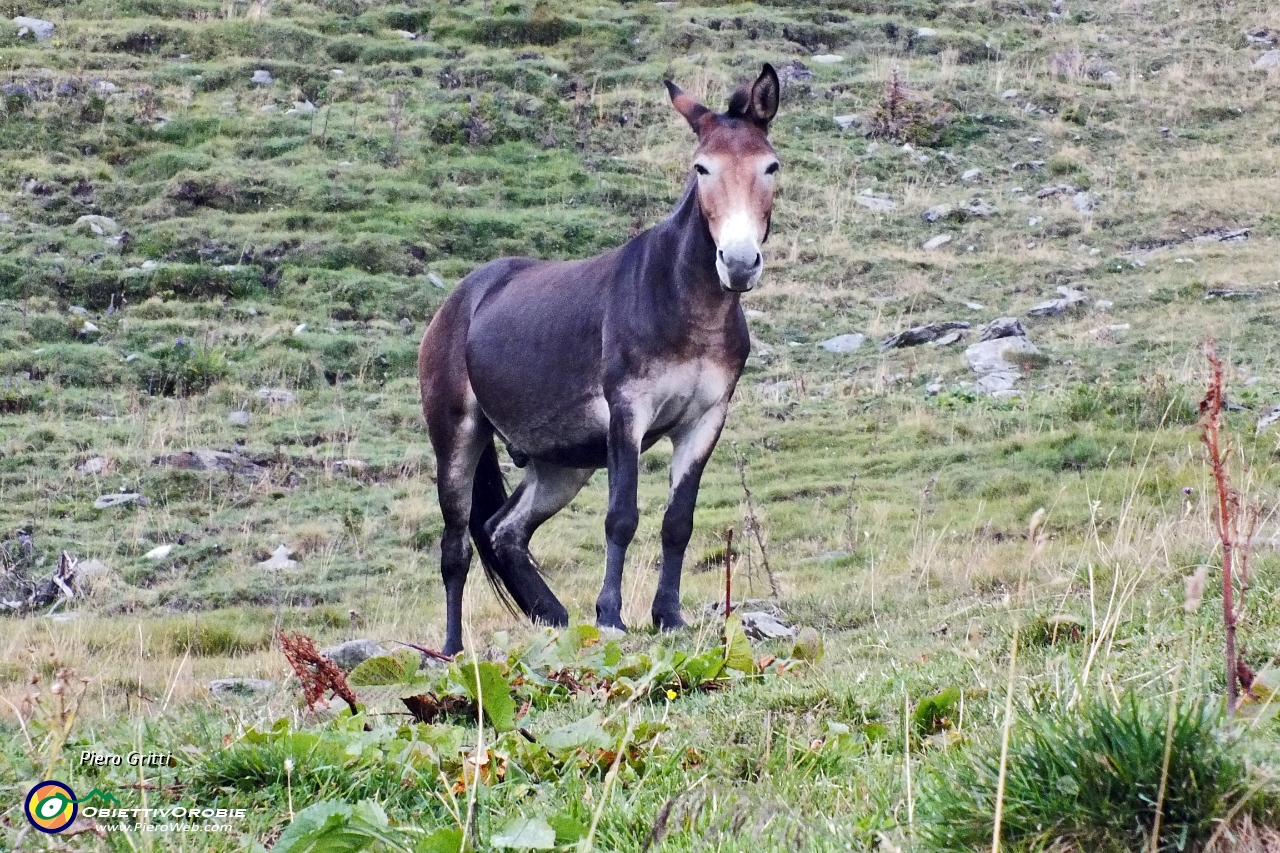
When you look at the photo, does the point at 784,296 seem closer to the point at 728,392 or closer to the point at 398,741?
the point at 728,392

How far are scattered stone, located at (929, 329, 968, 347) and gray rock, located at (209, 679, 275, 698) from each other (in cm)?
976

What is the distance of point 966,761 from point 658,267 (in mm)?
4779

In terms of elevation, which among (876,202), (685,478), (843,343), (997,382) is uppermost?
(685,478)

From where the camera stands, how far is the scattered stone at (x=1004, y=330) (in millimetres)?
13688

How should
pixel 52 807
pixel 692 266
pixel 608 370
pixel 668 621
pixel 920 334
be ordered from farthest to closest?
pixel 920 334 < pixel 608 370 < pixel 692 266 < pixel 668 621 < pixel 52 807

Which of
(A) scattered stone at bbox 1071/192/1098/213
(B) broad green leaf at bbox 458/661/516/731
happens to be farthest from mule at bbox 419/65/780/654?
(A) scattered stone at bbox 1071/192/1098/213

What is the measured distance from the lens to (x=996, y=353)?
520 inches

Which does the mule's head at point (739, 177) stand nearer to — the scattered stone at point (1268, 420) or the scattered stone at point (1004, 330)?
the scattered stone at point (1268, 420)

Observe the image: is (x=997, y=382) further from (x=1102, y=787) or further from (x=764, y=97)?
(x=1102, y=787)

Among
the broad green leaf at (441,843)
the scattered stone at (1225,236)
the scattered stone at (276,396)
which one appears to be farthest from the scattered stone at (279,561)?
the scattered stone at (1225,236)

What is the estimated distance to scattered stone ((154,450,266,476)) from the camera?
10.9m

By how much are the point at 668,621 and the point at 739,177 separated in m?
2.19

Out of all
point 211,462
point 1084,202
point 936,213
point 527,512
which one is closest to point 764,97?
point 527,512

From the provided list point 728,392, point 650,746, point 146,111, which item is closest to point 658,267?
point 728,392
